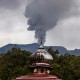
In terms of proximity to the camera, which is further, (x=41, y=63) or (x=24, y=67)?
(x=24, y=67)

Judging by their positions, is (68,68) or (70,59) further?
(70,59)

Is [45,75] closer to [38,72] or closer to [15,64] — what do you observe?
[38,72]

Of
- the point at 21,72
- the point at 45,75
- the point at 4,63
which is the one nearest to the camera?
the point at 45,75

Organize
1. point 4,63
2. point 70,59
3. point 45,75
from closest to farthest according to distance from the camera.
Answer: point 45,75
point 4,63
point 70,59

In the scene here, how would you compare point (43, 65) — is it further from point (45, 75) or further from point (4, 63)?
point (4, 63)

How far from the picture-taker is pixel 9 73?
211 feet

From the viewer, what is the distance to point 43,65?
34.2 metres

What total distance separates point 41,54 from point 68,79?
31.9 metres

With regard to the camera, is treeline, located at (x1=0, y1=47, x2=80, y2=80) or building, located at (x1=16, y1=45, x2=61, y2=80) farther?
treeline, located at (x1=0, y1=47, x2=80, y2=80)

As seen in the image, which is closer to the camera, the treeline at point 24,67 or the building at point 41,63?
the building at point 41,63

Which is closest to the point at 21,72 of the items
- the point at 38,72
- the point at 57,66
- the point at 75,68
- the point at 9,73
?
the point at 9,73

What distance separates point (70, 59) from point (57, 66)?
12.8 meters

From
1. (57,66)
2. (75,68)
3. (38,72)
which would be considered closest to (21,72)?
(57,66)

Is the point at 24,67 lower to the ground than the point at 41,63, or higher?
higher
